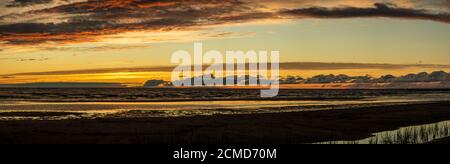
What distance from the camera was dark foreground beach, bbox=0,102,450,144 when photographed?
25.4 metres

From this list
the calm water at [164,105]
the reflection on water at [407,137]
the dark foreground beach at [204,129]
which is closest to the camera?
the reflection on water at [407,137]

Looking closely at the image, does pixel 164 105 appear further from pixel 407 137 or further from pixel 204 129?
pixel 407 137

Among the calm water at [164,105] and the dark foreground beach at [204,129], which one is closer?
the dark foreground beach at [204,129]

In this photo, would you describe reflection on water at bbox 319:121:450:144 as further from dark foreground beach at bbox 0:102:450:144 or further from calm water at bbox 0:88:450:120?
calm water at bbox 0:88:450:120

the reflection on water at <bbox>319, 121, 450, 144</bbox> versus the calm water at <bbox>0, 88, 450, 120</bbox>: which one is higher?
the reflection on water at <bbox>319, 121, 450, 144</bbox>

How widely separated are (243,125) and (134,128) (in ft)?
21.7

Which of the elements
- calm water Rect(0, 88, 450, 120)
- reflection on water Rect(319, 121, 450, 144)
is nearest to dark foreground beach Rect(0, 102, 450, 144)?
reflection on water Rect(319, 121, 450, 144)

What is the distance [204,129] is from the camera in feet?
96.9

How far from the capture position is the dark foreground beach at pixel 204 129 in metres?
25.4

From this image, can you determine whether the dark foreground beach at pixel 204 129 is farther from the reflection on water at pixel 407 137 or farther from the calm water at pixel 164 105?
the calm water at pixel 164 105

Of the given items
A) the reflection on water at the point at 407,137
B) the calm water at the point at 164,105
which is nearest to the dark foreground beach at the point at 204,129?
the reflection on water at the point at 407,137

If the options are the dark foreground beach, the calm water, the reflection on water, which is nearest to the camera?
the reflection on water
